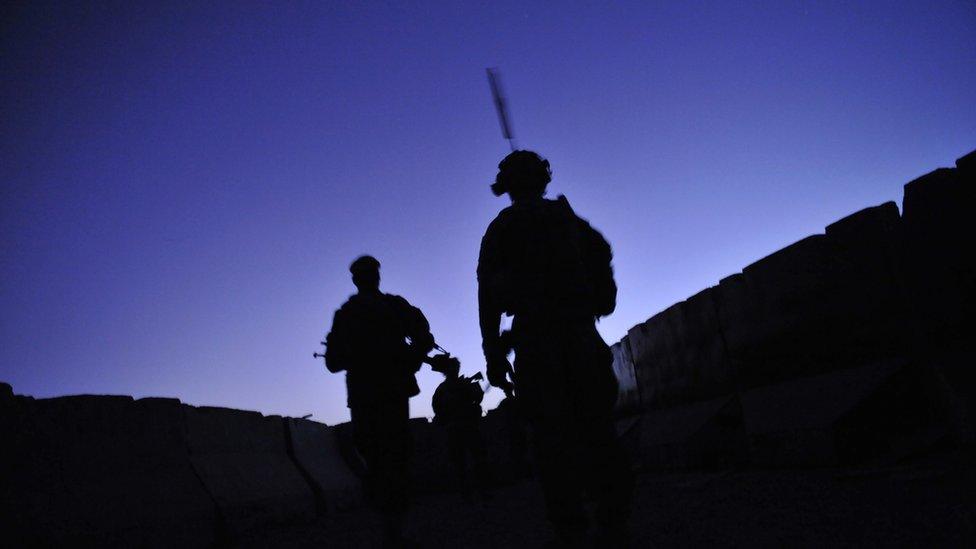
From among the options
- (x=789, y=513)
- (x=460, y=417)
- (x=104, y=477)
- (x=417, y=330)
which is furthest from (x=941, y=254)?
(x=104, y=477)

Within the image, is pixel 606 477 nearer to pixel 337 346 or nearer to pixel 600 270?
pixel 600 270

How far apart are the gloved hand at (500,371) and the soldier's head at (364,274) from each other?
6.17 feet

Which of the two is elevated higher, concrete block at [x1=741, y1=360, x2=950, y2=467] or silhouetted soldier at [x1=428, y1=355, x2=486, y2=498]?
silhouetted soldier at [x1=428, y1=355, x2=486, y2=498]

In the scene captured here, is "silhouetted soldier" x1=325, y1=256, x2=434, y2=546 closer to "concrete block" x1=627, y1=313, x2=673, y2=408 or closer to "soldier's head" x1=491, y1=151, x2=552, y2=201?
"soldier's head" x1=491, y1=151, x2=552, y2=201

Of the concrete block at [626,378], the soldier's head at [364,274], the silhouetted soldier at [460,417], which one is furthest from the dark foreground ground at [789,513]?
the silhouetted soldier at [460,417]

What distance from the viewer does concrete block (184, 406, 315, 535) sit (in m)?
6.66

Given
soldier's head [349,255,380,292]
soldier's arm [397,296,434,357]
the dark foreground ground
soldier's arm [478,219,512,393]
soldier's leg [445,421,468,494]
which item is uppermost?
soldier's head [349,255,380,292]

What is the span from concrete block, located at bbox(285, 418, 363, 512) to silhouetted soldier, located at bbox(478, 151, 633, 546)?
7982 mm

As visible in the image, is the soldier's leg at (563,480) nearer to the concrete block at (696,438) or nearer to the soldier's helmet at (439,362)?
the soldier's helmet at (439,362)

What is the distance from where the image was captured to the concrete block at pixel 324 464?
9.80m

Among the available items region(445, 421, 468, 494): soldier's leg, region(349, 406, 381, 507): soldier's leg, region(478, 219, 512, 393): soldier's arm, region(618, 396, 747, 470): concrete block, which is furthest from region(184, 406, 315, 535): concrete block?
region(478, 219, 512, 393): soldier's arm

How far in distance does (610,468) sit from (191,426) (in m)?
5.98

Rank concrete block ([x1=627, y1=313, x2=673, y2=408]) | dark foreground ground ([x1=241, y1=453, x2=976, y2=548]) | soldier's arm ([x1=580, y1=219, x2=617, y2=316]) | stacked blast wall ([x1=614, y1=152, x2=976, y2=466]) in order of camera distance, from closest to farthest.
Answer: dark foreground ground ([x1=241, y1=453, x2=976, y2=548]) → soldier's arm ([x1=580, y1=219, x2=617, y2=316]) → stacked blast wall ([x1=614, y1=152, x2=976, y2=466]) → concrete block ([x1=627, y1=313, x2=673, y2=408])

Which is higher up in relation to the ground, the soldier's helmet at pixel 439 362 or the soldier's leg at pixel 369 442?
the soldier's helmet at pixel 439 362
